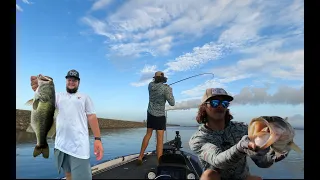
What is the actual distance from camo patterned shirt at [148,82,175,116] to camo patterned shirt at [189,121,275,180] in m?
1.48

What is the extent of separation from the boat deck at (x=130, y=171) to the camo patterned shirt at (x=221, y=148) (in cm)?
208

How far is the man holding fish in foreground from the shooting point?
5.04 feet

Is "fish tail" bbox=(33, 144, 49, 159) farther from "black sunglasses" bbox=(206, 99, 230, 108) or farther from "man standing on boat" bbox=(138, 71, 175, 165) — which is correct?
"black sunglasses" bbox=(206, 99, 230, 108)

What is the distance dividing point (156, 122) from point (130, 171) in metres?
1.08

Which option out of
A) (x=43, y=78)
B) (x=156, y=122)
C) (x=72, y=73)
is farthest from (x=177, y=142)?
(x=43, y=78)

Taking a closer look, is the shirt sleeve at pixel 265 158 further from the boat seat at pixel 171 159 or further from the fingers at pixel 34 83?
the fingers at pixel 34 83

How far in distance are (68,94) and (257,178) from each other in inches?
73.0

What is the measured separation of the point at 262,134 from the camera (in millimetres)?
1515

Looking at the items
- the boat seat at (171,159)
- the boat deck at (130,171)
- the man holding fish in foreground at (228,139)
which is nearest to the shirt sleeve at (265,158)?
the man holding fish in foreground at (228,139)

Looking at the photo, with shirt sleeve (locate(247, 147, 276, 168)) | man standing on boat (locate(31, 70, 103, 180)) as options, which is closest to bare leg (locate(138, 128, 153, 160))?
man standing on boat (locate(31, 70, 103, 180))

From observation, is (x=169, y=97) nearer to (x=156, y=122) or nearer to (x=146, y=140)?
(x=156, y=122)

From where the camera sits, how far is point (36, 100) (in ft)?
9.27
